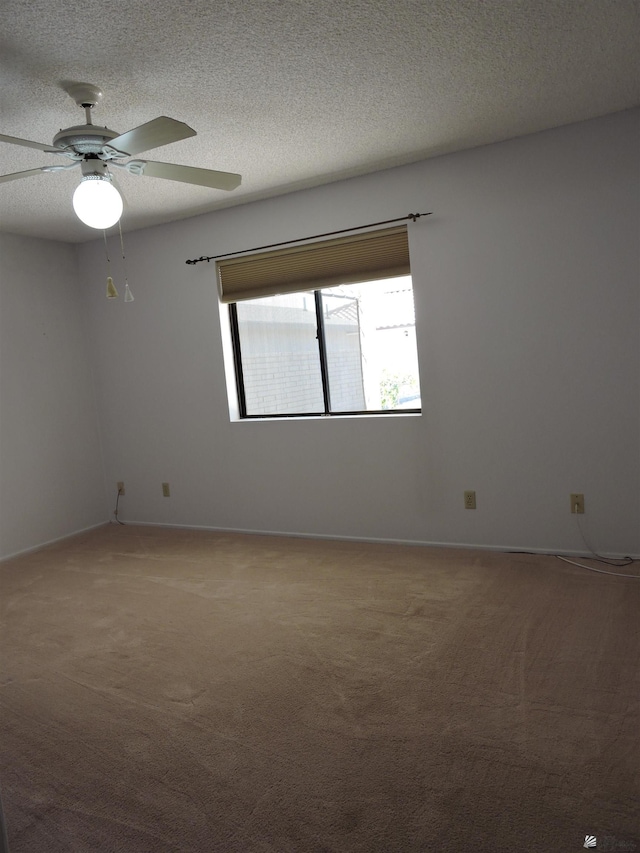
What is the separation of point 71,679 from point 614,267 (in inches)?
133

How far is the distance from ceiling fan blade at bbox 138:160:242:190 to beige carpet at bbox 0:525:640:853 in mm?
2089

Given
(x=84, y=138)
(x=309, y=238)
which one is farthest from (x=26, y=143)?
(x=309, y=238)

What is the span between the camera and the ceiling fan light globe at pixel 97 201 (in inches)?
95.0

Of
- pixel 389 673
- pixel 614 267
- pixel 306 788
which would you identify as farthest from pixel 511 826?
pixel 614 267

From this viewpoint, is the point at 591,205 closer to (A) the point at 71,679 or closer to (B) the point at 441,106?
(B) the point at 441,106

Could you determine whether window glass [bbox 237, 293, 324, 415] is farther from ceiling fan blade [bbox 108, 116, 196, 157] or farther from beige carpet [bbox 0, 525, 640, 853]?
ceiling fan blade [bbox 108, 116, 196, 157]

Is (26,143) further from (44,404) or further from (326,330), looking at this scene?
(44,404)

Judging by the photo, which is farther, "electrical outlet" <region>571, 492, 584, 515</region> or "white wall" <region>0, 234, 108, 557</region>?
"white wall" <region>0, 234, 108, 557</region>

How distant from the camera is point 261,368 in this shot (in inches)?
193

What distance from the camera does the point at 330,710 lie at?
232cm

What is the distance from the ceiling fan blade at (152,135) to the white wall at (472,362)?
1.97 meters

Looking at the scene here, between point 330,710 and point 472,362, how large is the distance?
225 centimetres

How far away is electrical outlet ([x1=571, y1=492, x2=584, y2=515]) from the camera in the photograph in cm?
358

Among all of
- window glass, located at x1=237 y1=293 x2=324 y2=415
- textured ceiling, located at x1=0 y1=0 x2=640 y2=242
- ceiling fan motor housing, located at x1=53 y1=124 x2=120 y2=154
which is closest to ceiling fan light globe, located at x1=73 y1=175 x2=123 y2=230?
ceiling fan motor housing, located at x1=53 y1=124 x2=120 y2=154
